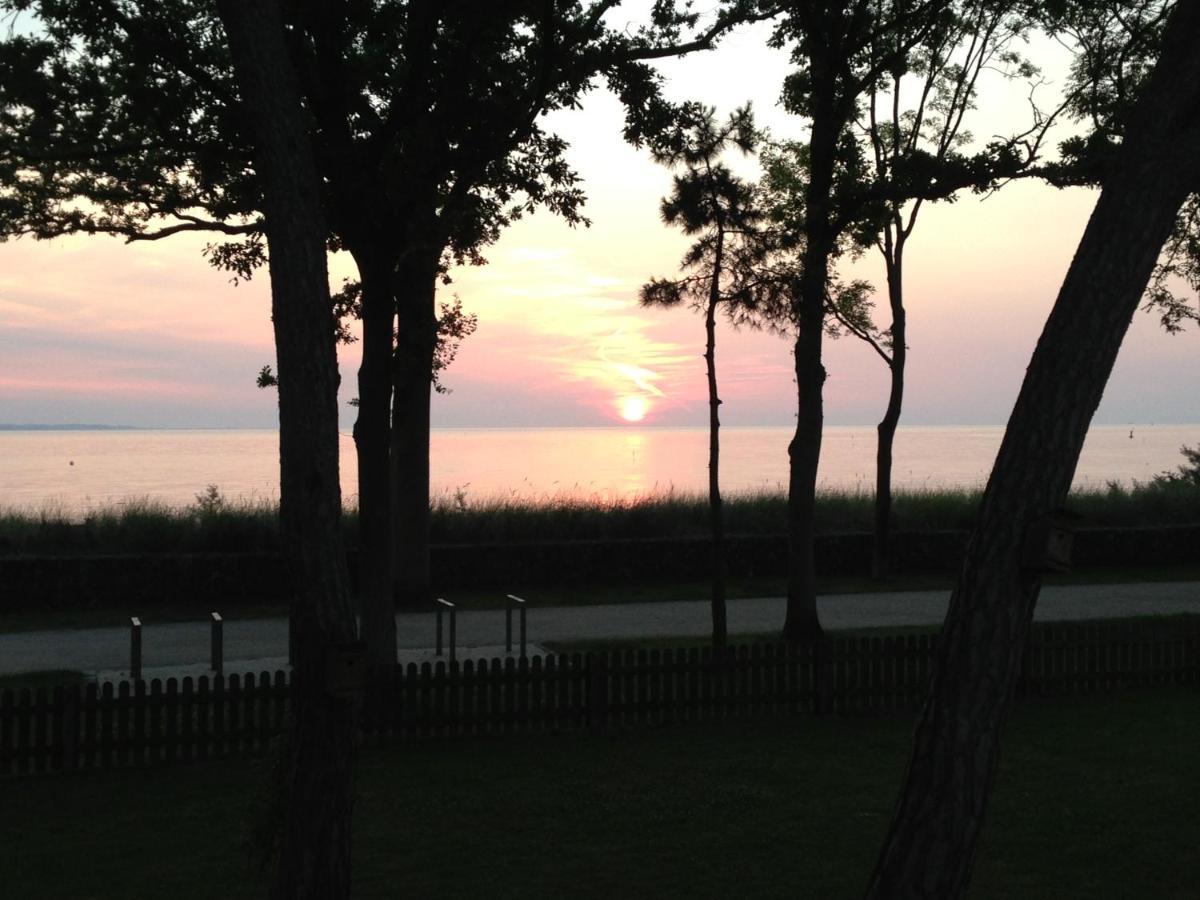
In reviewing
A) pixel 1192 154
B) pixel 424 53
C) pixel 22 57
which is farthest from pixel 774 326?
pixel 1192 154

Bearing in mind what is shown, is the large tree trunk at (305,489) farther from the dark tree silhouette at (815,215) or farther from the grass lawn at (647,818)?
the dark tree silhouette at (815,215)

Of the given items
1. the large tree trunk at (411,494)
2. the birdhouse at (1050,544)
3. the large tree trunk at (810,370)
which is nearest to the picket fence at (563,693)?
the large tree trunk at (810,370)

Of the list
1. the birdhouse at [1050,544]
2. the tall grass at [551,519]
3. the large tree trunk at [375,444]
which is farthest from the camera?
the tall grass at [551,519]

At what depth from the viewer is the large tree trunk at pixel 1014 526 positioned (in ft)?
19.2

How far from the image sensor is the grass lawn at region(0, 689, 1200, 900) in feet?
27.1

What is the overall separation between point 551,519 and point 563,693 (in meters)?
13.8

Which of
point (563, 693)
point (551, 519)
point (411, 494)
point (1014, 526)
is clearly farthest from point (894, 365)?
point (1014, 526)

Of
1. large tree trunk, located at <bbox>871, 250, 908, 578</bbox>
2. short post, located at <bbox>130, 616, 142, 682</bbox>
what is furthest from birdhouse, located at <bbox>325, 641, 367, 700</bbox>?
large tree trunk, located at <bbox>871, 250, 908, 578</bbox>

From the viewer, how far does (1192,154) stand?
19.6 ft

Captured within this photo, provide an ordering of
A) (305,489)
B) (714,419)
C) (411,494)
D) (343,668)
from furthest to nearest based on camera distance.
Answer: (411,494) < (714,419) < (305,489) < (343,668)

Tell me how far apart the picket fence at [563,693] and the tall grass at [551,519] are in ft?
35.1

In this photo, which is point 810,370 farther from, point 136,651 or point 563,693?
point 136,651

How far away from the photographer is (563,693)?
1291 centimetres

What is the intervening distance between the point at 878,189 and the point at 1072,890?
10.6 m
